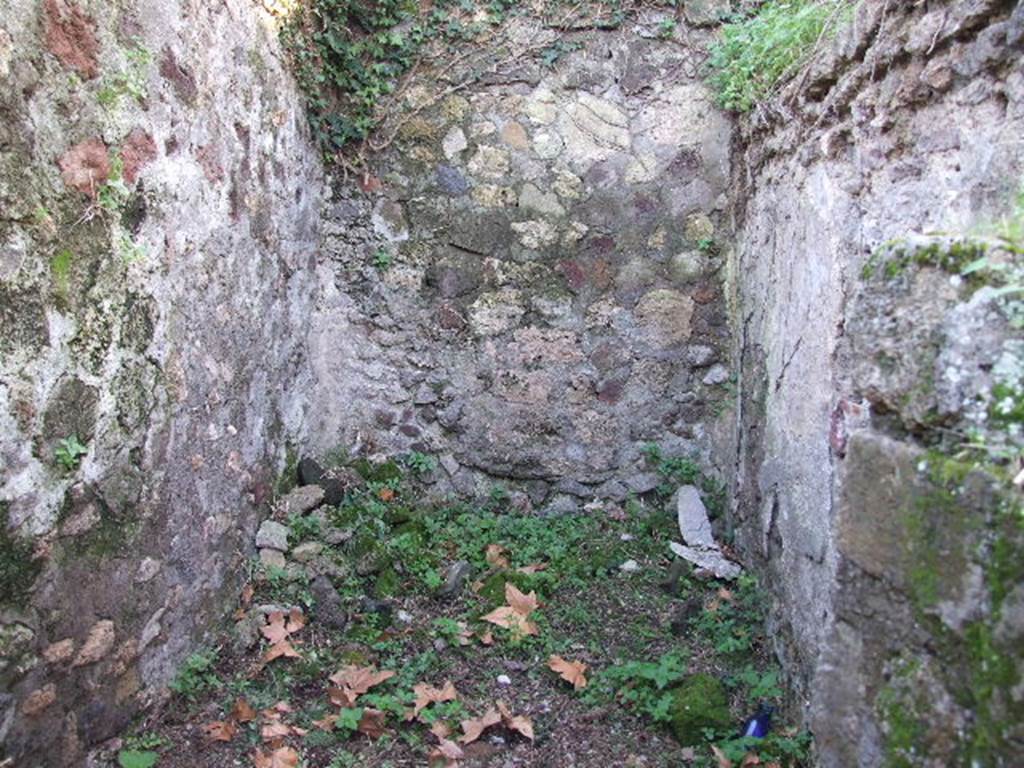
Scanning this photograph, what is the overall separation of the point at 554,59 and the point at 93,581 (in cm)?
300

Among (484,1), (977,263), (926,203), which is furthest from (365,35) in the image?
(977,263)

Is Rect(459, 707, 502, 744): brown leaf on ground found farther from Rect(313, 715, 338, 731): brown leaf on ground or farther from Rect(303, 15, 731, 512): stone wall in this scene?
Rect(303, 15, 731, 512): stone wall

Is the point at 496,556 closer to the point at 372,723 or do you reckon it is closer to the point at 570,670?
the point at 570,670

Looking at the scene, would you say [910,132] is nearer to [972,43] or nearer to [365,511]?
[972,43]

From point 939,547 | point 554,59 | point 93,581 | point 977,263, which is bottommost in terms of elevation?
point 93,581

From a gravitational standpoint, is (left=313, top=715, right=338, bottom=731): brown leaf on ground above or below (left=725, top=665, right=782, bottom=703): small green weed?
→ above

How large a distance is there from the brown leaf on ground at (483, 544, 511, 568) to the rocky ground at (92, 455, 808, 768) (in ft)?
0.04

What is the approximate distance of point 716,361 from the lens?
4086 mm

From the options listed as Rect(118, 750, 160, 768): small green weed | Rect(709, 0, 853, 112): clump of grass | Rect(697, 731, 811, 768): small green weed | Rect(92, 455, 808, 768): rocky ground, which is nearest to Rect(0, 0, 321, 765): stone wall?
Rect(118, 750, 160, 768): small green weed

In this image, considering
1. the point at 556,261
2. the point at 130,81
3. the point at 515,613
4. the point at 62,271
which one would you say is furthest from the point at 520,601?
the point at 130,81

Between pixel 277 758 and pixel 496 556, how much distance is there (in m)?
1.39

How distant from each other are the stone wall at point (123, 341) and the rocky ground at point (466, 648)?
22cm

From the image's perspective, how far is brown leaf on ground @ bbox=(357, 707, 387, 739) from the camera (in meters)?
2.59

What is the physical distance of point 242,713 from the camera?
8.66 feet
